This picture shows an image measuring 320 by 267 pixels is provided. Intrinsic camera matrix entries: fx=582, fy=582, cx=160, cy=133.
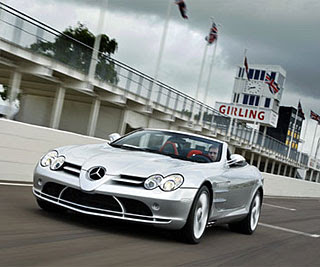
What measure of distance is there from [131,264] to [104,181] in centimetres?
Result: 130

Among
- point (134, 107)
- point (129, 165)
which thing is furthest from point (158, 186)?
point (134, 107)

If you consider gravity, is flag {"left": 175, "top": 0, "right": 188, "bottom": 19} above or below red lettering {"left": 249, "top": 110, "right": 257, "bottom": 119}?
above

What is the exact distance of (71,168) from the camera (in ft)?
20.5

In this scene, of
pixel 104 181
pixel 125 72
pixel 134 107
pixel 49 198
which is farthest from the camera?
pixel 134 107

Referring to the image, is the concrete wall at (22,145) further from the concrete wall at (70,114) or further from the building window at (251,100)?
the building window at (251,100)

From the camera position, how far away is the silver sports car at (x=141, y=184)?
602 centimetres

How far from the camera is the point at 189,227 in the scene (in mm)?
6305

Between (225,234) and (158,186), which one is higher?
(158,186)

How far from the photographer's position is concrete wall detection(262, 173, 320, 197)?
2707cm

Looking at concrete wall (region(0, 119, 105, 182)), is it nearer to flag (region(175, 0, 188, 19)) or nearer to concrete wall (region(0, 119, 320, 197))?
concrete wall (region(0, 119, 320, 197))

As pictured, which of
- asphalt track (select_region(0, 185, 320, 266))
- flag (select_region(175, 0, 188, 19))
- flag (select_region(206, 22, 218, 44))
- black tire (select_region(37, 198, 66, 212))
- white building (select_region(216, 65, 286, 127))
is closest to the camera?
asphalt track (select_region(0, 185, 320, 266))

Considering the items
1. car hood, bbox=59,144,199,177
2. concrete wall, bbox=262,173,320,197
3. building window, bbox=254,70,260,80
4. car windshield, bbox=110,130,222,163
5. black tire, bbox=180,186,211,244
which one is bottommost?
concrete wall, bbox=262,173,320,197

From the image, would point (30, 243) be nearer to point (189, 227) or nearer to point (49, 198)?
point (49, 198)

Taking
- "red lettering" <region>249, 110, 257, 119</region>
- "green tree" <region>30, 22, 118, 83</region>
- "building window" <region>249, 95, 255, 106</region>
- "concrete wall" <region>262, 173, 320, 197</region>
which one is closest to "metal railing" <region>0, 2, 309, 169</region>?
"green tree" <region>30, 22, 118, 83</region>
